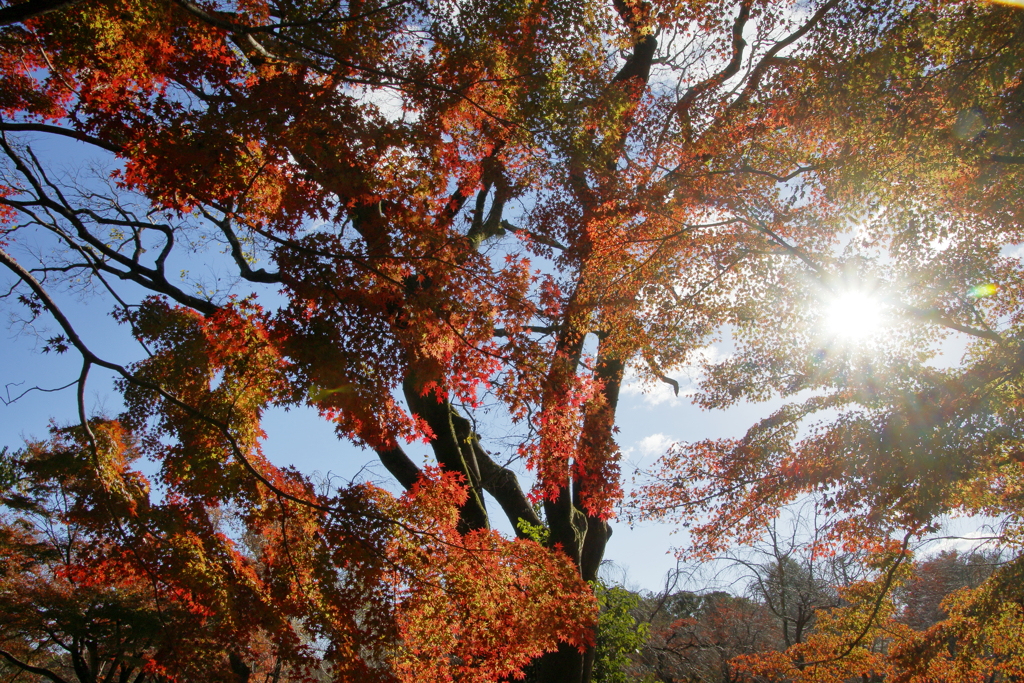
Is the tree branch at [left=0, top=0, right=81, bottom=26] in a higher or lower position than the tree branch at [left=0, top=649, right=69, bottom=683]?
higher

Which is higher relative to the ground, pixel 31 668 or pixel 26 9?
pixel 26 9

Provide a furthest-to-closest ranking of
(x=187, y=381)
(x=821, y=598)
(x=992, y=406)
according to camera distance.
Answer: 1. (x=821, y=598)
2. (x=992, y=406)
3. (x=187, y=381)

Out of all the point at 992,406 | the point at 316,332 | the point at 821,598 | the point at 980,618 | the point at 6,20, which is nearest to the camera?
the point at 6,20

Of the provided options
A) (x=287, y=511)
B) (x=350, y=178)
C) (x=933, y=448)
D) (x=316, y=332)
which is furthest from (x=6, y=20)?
(x=933, y=448)

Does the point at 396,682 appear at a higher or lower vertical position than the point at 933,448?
lower

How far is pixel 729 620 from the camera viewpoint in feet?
52.6

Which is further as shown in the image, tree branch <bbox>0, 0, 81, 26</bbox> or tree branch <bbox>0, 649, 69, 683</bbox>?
tree branch <bbox>0, 649, 69, 683</bbox>

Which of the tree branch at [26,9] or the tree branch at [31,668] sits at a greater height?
the tree branch at [26,9]

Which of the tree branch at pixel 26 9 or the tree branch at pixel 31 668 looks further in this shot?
the tree branch at pixel 31 668

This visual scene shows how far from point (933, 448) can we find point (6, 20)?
8431mm

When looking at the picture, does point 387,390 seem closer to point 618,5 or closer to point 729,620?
point 618,5

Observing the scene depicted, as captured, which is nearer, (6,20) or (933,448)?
(6,20)

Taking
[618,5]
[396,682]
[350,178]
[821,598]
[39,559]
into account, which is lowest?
[396,682]

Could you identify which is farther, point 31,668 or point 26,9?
point 31,668
